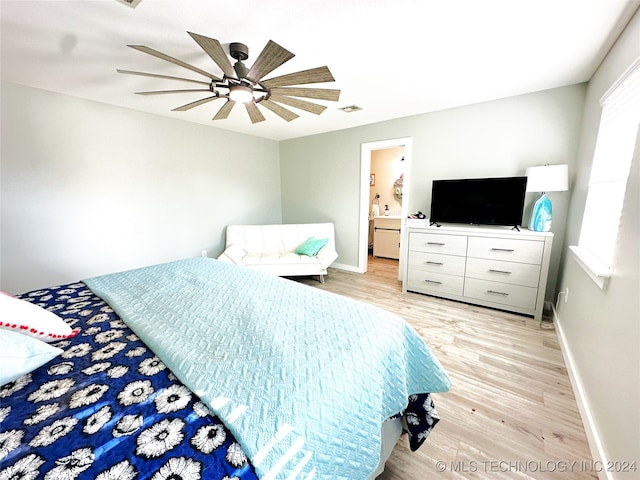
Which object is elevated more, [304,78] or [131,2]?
[131,2]

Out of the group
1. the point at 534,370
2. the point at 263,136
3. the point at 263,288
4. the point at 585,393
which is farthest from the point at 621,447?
the point at 263,136

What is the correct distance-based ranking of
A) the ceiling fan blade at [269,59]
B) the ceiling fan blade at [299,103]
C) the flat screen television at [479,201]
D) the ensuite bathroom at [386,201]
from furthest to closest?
the ensuite bathroom at [386,201] → the flat screen television at [479,201] → the ceiling fan blade at [299,103] → the ceiling fan blade at [269,59]

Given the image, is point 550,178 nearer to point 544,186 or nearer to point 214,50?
point 544,186

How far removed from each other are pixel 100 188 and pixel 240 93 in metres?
2.26

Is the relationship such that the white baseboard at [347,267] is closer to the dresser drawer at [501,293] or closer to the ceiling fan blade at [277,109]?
the dresser drawer at [501,293]

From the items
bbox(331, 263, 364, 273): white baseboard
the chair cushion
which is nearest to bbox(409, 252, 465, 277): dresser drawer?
bbox(331, 263, 364, 273): white baseboard

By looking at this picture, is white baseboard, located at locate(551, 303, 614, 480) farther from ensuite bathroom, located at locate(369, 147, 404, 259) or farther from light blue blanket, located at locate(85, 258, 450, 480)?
ensuite bathroom, located at locate(369, 147, 404, 259)

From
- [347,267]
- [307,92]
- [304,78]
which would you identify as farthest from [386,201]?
[304,78]

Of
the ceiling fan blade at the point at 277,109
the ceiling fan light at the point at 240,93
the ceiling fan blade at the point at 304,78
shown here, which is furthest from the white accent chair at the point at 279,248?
the ceiling fan blade at the point at 304,78

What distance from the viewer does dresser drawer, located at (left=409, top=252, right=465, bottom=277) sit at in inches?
116

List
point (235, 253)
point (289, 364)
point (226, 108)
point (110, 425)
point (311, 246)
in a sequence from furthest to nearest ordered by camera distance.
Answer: point (311, 246) < point (235, 253) < point (226, 108) < point (289, 364) < point (110, 425)

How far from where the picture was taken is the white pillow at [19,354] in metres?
0.77

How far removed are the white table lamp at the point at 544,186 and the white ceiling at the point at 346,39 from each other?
825 millimetres

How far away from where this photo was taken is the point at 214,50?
1.36 metres
